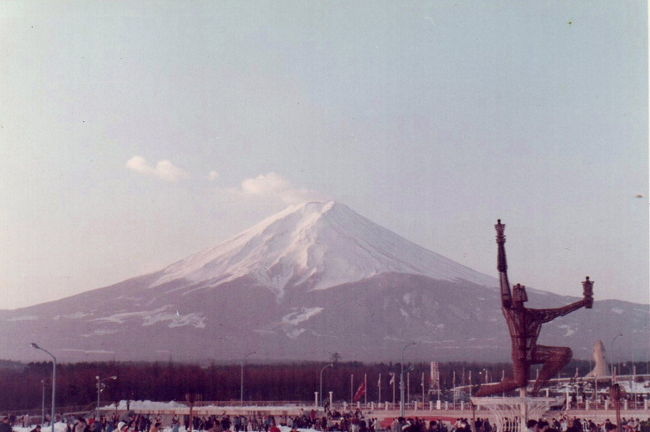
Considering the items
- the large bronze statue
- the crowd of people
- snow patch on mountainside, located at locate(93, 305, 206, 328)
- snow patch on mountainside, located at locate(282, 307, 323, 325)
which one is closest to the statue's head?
the large bronze statue

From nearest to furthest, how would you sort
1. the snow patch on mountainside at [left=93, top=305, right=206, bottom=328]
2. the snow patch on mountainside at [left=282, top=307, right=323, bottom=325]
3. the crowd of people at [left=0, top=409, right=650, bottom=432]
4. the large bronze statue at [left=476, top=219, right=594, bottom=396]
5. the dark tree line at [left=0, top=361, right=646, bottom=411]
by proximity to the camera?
the crowd of people at [left=0, top=409, right=650, bottom=432], the large bronze statue at [left=476, top=219, right=594, bottom=396], the dark tree line at [left=0, top=361, right=646, bottom=411], the snow patch on mountainside at [left=93, top=305, right=206, bottom=328], the snow patch on mountainside at [left=282, top=307, right=323, bottom=325]

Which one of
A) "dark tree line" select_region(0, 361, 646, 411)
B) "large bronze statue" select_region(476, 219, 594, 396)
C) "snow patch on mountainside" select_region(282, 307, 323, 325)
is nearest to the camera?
"large bronze statue" select_region(476, 219, 594, 396)

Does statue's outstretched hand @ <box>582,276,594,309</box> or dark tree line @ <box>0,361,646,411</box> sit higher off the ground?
statue's outstretched hand @ <box>582,276,594,309</box>

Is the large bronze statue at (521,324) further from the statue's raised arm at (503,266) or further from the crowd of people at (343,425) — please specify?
the crowd of people at (343,425)

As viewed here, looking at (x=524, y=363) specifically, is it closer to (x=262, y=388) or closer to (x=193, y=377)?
(x=262, y=388)

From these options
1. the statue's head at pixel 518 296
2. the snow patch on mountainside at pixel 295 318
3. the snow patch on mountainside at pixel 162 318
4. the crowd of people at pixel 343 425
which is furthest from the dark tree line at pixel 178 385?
the snow patch on mountainside at pixel 295 318

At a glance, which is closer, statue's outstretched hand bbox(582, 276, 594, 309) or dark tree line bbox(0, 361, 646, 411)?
statue's outstretched hand bbox(582, 276, 594, 309)

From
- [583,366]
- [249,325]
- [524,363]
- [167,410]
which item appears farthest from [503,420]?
[249,325]

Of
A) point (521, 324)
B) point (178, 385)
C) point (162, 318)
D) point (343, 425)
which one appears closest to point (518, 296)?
point (521, 324)

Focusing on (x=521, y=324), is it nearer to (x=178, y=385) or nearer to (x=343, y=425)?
(x=343, y=425)

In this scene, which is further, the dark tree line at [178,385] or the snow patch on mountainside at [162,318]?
the snow patch on mountainside at [162,318]

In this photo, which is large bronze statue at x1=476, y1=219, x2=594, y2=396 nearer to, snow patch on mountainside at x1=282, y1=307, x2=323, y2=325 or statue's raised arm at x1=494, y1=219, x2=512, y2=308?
statue's raised arm at x1=494, y1=219, x2=512, y2=308
